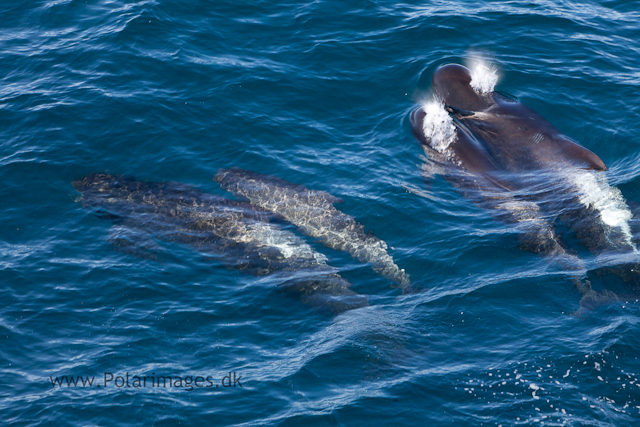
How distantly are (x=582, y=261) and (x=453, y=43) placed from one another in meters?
10.4

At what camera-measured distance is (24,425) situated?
10.7 m

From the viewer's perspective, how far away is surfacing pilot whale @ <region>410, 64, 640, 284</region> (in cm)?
1455

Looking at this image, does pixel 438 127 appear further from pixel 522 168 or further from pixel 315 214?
pixel 315 214

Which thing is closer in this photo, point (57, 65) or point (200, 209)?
point (200, 209)

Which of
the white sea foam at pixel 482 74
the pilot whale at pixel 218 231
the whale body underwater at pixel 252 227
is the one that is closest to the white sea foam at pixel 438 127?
the white sea foam at pixel 482 74

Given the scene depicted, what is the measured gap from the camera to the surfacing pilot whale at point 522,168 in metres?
14.5

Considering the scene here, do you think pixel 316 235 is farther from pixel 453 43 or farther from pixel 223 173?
pixel 453 43

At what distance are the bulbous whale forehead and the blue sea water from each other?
77 centimetres

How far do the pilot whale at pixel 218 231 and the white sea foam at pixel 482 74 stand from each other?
7.88m

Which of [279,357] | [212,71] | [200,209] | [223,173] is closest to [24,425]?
[279,357]

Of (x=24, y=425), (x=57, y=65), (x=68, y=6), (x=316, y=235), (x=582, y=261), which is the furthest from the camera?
(x=68, y=6)

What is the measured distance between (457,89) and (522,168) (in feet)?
12.3

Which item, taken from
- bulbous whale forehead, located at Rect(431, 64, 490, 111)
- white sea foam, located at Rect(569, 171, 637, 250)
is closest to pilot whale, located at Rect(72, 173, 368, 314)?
white sea foam, located at Rect(569, 171, 637, 250)

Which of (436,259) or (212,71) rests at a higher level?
(212,71)
